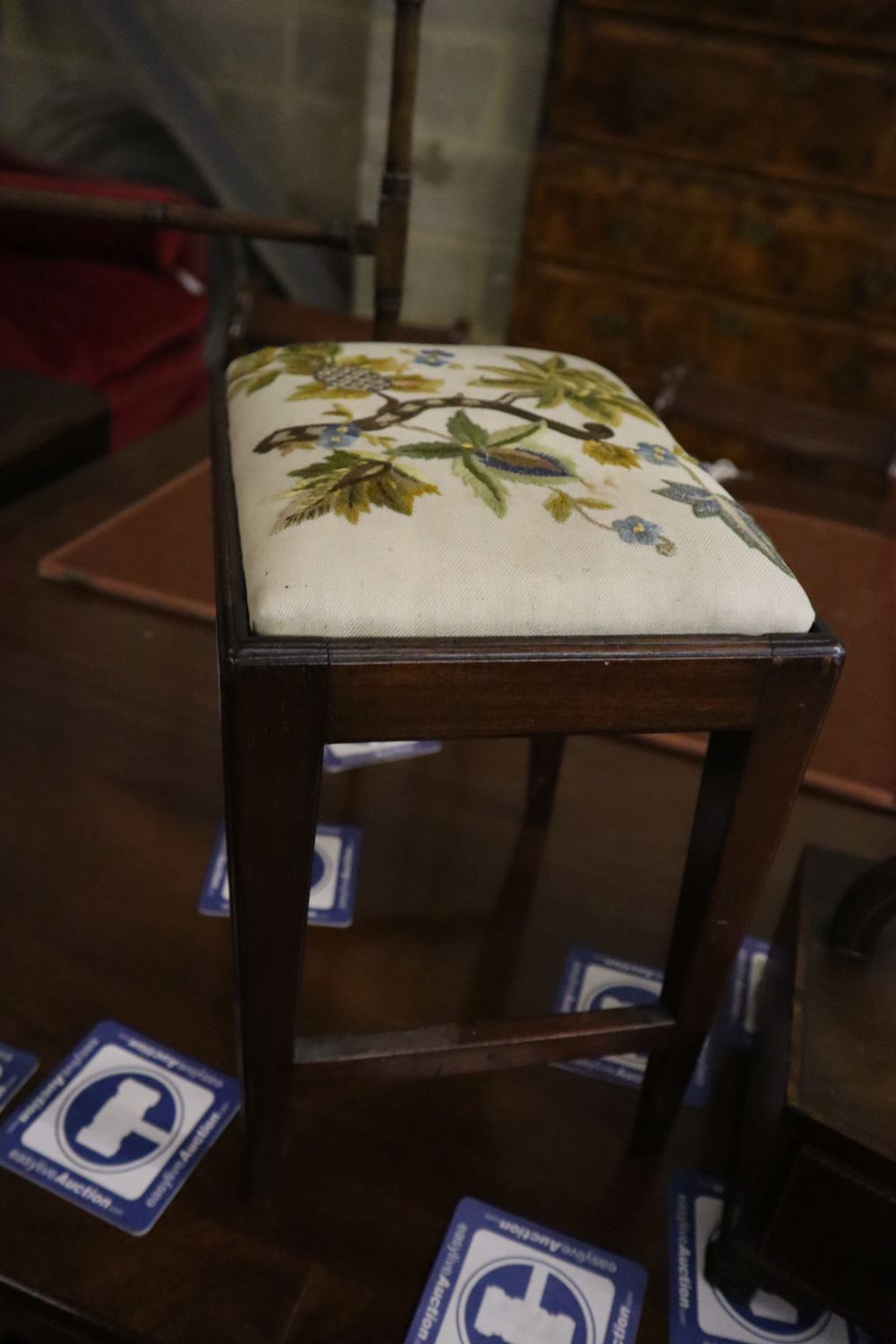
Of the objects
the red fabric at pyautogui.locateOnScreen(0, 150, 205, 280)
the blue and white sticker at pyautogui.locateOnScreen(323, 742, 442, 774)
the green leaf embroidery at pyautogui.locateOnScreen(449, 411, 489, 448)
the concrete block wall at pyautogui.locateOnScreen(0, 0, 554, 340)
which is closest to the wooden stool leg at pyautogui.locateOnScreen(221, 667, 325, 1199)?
the green leaf embroidery at pyautogui.locateOnScreen(449, 411, 489, 448)

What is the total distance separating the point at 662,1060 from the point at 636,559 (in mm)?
373

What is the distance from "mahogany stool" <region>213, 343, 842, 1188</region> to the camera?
0.55 metres

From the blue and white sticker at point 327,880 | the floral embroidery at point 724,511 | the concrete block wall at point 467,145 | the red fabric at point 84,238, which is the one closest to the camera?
the floral embroidery at point 724,511

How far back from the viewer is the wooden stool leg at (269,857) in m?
0.54

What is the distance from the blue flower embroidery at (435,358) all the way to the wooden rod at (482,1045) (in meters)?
0.50

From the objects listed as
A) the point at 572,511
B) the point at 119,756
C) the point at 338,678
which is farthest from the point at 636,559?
the point at 119,756

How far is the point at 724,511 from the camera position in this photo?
0.67 metres

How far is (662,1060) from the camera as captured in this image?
74cm

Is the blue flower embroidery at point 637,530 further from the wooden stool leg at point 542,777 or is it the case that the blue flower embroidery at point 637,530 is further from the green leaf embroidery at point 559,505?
the wooden stool leg at point 542,777

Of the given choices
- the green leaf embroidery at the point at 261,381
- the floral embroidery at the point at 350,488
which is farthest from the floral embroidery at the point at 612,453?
the green leaf embroidery at the point at 261,381

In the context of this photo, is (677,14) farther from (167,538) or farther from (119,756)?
(119,756)

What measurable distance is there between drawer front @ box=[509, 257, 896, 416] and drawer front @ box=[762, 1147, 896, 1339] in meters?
2.26

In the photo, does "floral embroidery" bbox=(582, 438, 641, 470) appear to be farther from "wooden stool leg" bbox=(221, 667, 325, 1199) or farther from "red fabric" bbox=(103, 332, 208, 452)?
"red fabric" bbox=(103, 332, 208, 452)

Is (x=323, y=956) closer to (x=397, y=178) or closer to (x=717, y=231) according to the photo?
(x=397, y=178)
